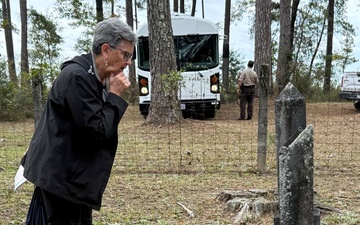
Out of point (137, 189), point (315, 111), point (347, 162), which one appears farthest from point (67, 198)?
point (315, 111)

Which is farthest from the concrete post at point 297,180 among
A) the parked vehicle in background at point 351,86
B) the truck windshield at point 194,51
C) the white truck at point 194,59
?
the parked vehicle in background at point 351,86

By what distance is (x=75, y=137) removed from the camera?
1.96 meters

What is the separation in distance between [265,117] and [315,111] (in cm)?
867

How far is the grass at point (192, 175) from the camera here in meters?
3.75

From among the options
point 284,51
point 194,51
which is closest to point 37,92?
point 194,51

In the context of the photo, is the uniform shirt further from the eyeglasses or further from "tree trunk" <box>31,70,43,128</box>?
the eyeglasses

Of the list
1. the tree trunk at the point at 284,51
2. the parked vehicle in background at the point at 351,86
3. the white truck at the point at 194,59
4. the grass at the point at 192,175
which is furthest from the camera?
the tree trunk at the point at 284,51

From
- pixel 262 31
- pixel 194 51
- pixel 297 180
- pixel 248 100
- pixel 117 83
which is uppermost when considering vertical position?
pixel 262 31

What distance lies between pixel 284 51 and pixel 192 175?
484 inches

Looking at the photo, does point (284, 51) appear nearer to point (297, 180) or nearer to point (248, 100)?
point (248, 100)

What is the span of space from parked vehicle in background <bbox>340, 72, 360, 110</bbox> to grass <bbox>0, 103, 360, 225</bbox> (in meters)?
3.68

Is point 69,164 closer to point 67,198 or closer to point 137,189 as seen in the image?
point 67,198

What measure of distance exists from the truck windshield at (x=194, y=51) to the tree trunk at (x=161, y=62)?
2237mm

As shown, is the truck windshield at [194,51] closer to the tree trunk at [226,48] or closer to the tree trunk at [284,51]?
the tree trunk at [226,48]
